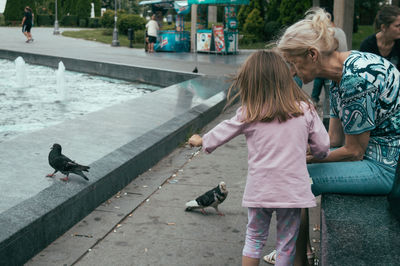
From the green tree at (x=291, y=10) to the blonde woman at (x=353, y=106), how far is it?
26949mm

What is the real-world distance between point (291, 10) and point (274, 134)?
92.3 ft

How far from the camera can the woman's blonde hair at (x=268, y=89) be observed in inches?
119

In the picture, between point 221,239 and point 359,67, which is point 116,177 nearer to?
point 221,239

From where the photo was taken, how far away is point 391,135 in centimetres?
330

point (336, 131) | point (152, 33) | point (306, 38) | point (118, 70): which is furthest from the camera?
point (152, 33)

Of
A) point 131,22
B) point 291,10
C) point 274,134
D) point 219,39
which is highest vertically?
point 291,10

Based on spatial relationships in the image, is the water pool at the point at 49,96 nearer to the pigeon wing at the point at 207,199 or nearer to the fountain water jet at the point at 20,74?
the fountain water jet at the point at 20,74

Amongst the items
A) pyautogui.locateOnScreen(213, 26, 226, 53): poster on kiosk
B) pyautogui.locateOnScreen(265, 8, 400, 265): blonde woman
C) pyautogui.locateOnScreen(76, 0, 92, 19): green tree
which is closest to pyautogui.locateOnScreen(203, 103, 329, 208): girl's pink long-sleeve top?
pyautogui.locateOnScreen(265, 8, 400, 265): blonde woman

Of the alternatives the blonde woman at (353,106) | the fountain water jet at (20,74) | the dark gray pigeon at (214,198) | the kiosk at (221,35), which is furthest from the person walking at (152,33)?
the blonde woman at (353,106)

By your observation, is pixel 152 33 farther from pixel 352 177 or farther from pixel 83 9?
pixel 83 9

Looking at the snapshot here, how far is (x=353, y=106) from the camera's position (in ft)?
10.4

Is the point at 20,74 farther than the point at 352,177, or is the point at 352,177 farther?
the point at 20,74

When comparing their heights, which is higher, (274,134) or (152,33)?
(152,33)

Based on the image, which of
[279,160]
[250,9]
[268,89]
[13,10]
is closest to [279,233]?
[279,160]
